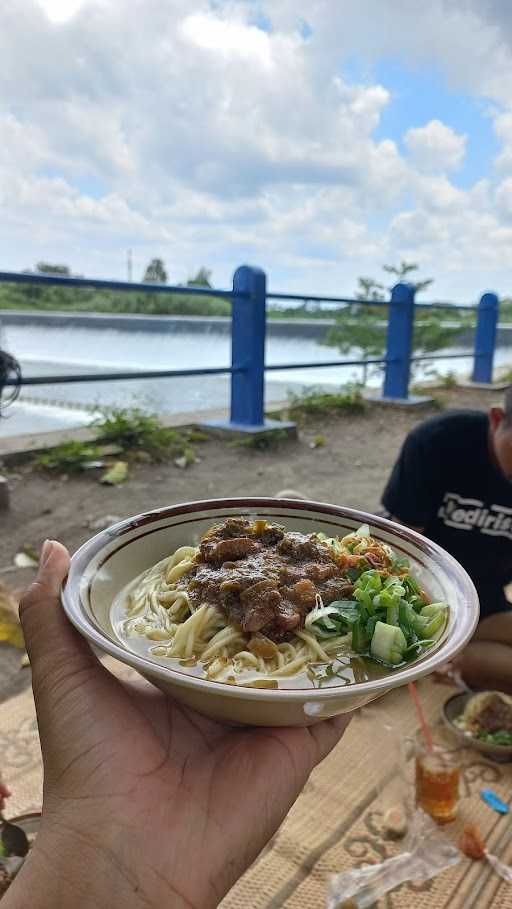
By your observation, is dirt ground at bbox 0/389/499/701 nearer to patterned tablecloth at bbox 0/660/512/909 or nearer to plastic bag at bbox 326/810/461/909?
patterned tablecloth at bbox 0/660/512/909

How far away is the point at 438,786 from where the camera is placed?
183 centimetres

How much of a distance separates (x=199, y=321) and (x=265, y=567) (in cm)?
1381

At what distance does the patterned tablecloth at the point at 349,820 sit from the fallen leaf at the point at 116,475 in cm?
243

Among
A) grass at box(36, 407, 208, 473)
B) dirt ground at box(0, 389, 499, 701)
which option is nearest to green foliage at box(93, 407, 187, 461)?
grass at box(36, 407, 208, 473)

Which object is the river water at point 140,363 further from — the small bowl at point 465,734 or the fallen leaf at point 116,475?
the small bowl at point 465,734

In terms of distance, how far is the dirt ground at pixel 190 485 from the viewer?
3678 millimetres

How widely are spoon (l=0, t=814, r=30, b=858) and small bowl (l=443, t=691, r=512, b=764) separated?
1384mm

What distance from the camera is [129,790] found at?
0.98 meters

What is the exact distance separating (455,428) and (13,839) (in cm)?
197

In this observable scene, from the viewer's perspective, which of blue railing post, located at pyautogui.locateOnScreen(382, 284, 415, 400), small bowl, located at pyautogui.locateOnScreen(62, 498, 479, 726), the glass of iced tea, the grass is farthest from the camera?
blue railing post, located at pyautogui.locateOnScreen(382, 284, 415, 400)

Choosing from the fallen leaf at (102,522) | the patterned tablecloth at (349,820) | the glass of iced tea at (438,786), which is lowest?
the patterned tablecloth at (349,820)

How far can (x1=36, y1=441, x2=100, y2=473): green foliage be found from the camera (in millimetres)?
4777

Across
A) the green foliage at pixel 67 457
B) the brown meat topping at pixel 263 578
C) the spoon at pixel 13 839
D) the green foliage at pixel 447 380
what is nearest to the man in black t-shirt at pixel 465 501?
the brown meat topping at pixel 263 578

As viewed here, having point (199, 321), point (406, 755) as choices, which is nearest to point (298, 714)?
point (406, 755)
